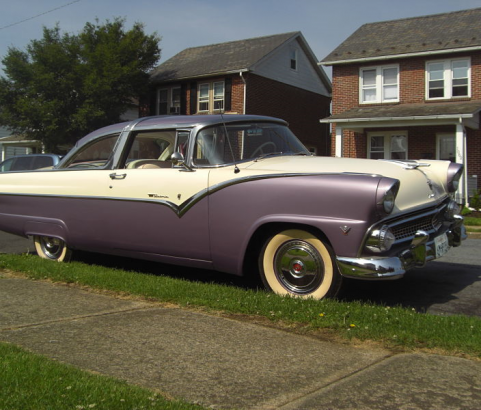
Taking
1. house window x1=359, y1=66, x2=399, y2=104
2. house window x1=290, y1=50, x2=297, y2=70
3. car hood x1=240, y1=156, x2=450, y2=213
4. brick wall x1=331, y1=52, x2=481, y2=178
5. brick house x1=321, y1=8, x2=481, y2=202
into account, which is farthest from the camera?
house window x1=290, y1=50, x2=297, y2=70

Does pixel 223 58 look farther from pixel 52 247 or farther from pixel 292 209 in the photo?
pixel 292 209

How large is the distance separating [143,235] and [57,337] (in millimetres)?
2044

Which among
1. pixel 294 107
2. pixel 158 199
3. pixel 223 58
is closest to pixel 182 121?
pixel 158 199

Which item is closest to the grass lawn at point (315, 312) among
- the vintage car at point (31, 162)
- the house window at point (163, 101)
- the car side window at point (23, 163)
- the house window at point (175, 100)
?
the vintage car at point (31, 162)

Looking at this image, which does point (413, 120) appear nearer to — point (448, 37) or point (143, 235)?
point (448, 37)

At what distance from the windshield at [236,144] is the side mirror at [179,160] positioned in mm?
106

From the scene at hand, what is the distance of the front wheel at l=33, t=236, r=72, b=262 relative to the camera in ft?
22.4

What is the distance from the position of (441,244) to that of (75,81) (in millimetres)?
25106

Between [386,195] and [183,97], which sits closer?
[386,195]

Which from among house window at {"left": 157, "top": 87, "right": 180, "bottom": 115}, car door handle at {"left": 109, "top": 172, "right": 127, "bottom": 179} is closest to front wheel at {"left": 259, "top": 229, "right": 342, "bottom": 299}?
car door handle at {"left": 109, "top": 172, "right": 127, "bottom": 179}

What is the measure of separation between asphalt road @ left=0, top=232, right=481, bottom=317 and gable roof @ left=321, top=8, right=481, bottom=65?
14.5 metres

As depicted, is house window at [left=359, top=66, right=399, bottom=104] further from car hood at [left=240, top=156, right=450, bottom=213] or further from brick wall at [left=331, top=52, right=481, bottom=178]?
car hood at [left=240, top=156, right=450, bottom=213]

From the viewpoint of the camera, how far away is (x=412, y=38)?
70.8 feet

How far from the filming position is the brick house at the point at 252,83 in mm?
25703
